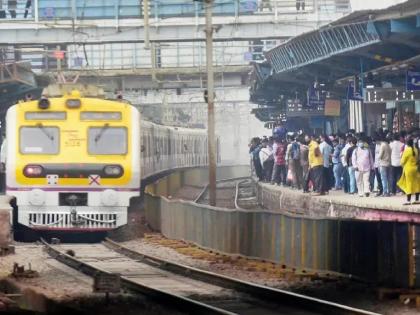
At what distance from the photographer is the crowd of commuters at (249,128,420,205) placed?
24.2 m

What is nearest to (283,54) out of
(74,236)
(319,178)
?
(319,178)

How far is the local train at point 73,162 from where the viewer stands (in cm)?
2483

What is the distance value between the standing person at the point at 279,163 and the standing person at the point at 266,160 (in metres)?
0.91

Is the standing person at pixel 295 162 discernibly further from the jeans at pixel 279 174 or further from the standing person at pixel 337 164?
the jeans at pixel 279 174

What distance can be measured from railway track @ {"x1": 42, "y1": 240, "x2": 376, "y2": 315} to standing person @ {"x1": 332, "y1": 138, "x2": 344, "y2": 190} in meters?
8.27

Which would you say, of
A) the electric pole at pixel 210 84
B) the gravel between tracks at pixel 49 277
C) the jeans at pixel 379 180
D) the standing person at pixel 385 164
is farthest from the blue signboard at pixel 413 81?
the gravel between tracks at pixel 49 277

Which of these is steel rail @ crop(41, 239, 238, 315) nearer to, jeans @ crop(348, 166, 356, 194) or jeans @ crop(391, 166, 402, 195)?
jeans @ crop(391, 166, 402, 195)

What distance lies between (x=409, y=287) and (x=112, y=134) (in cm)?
1182

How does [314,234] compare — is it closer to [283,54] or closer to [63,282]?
[63,282]

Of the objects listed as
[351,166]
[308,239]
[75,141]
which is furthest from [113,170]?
[308,239]

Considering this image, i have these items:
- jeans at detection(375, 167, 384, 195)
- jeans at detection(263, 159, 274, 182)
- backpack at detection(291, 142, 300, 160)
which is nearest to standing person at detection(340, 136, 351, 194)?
jeans at detection(375, 167, 384, 195)

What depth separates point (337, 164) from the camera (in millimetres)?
31109

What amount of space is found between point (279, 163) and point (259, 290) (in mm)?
21763

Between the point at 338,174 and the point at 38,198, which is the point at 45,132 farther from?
the point at 338,174
